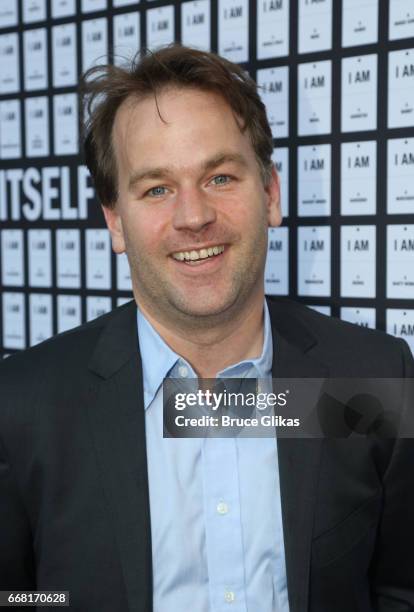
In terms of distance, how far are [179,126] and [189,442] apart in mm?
462

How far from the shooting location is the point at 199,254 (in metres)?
1.06

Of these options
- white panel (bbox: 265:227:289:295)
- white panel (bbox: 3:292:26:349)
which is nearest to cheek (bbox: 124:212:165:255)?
white panel (bbox: 265:227:289:295)

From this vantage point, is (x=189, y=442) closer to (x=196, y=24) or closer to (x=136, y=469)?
(x=136, y=469)

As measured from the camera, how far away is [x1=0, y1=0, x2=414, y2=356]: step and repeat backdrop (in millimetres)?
1235

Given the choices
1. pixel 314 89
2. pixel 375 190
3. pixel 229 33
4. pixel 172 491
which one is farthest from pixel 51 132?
pixel 172 491

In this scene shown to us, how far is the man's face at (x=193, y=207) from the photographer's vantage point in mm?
1038

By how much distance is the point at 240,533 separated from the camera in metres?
1.00

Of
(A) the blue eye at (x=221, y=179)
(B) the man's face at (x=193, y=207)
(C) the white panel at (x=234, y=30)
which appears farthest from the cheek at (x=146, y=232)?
(C) the white panel at (x=234, y=30)

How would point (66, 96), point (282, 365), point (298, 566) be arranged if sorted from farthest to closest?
point (66, 96) < point (282, 365) < point (298, 566)

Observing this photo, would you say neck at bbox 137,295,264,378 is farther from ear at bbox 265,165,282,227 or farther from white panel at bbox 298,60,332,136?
white panel at bbox 298,60,332,136

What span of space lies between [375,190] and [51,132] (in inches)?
30.3

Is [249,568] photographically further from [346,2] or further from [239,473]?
[346,2]

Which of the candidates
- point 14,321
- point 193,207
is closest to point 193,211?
point 193,207

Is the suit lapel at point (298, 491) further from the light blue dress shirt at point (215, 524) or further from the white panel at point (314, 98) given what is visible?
the white panel at point (314, 98)
